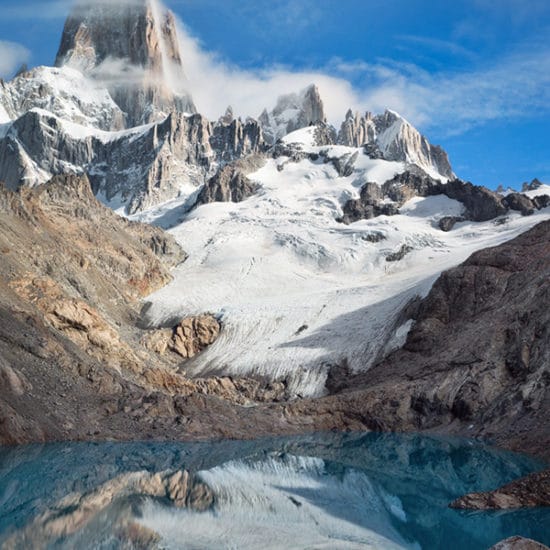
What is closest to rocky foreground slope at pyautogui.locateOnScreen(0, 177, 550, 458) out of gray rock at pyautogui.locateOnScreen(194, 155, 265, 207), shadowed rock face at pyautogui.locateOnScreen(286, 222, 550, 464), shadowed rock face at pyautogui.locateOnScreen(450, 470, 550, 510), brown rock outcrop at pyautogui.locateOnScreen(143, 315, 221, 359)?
shadowed rock face at pyautogui.locateOnScreen(286, 222, 550, 464)

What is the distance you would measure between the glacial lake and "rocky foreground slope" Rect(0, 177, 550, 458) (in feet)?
11.7

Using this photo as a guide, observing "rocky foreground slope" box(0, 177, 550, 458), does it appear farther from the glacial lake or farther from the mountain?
the glacial lake

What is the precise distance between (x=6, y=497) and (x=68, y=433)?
17.1 m

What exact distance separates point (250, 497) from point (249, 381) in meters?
47.4

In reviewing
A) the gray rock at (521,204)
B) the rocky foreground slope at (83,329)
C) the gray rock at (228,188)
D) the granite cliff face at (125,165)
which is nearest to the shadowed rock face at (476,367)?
the rocky foreground slope at (83,329)

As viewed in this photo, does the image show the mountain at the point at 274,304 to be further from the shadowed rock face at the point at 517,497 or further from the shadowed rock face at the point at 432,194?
the shadowed rock face at the point at 517,497

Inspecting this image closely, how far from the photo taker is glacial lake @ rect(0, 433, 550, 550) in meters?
20.8

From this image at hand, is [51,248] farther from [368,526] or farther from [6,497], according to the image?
[368,526]

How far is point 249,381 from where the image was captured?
246 ft

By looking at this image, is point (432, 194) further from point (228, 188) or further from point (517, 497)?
point (517, 497)

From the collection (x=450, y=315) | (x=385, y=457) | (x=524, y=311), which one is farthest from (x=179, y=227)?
(x=385, y=457)

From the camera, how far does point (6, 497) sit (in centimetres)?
A: 2516

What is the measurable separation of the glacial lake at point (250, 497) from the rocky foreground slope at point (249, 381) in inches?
141

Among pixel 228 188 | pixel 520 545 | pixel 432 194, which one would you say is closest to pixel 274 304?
pixel 432 194
